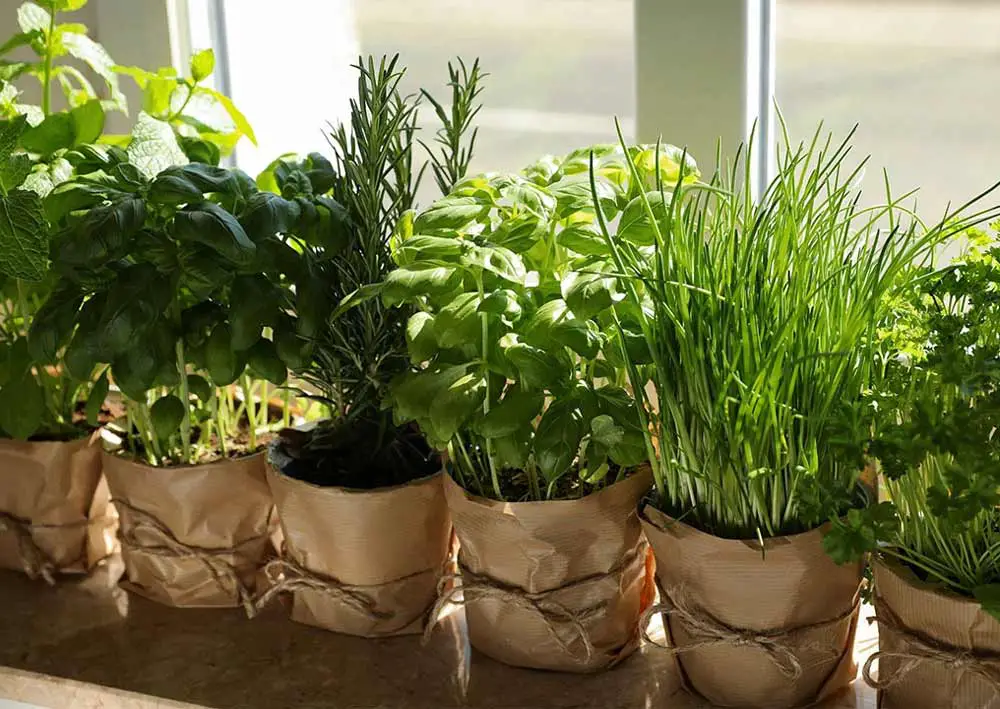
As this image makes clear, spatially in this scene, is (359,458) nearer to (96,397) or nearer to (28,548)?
(96,397)

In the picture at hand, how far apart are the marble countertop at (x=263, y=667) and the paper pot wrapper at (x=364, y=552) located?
0.9 inches

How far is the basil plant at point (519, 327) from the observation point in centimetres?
86

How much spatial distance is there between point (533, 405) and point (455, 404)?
54 mm

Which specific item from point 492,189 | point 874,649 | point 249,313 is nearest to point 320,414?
point 249,313

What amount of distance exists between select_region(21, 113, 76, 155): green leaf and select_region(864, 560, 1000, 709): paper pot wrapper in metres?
0.76

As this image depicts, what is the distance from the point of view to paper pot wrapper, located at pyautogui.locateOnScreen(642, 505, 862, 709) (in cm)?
86

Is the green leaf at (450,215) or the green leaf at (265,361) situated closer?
the green leaf at (450,215)

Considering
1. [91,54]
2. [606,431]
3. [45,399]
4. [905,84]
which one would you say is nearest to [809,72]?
[905,84]

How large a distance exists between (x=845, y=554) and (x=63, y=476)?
0.73 m

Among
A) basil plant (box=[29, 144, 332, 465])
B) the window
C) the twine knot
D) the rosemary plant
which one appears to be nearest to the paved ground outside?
A: the window

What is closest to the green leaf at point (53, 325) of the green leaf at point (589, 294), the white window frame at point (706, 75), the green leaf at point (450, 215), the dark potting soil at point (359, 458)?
the dark potting soil at point (359, 458)

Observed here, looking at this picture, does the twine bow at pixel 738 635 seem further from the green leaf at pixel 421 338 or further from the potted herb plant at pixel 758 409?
the green leaf at pixel 421 338

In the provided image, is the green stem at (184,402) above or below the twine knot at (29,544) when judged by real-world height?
above

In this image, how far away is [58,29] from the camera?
1146 mm
